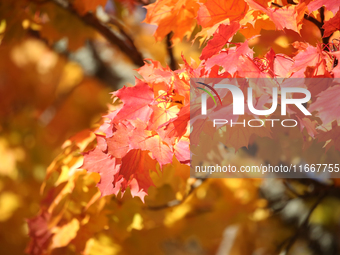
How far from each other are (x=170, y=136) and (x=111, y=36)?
56cm

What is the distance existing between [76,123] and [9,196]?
23.6 inches

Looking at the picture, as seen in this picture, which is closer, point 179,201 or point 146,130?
point 146,130

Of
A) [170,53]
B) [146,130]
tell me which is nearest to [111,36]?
[170,53]

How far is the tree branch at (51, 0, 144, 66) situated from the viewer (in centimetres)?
89

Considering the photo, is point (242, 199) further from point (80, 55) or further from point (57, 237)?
point (80, 55)

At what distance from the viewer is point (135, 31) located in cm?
150

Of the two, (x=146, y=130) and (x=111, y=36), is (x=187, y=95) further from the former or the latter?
(x=111, y=36)

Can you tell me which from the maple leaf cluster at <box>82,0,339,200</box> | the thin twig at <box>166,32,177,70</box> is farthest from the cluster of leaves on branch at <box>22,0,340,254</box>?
the thin twig at <box>166,32,177,70</box>

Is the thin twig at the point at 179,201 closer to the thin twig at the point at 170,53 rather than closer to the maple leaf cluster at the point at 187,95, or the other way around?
the maple leaf cluster at the point at 187,95

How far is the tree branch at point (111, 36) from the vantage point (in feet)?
2.92

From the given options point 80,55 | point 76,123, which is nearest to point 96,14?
point 80,55

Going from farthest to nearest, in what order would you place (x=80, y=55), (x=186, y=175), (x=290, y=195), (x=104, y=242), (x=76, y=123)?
(x=76, y=123) → (x=80, y=55) → (x=290, y=195) → (x=104, y=242) → (x=186, y=175)

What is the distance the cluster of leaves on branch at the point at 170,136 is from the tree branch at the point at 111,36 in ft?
0.73

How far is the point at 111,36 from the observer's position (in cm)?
90
